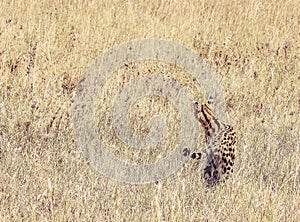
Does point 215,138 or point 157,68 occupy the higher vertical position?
point 215,138

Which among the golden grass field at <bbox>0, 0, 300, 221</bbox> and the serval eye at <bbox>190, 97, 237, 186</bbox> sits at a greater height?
the serval eye at <bbox>190, 97, 237, 186</bbox>

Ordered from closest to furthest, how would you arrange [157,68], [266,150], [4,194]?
[4,194] → [266,150] → [157,68]

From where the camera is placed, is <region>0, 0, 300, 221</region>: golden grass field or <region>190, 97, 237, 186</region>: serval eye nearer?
<region>0, 0, 300, 221</region>: golden grass field

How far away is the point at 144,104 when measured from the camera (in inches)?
176

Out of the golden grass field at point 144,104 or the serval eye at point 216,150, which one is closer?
the golden grass field at point 144,104

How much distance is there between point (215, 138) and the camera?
10.6 ft

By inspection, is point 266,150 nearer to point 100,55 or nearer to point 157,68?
point 157,68

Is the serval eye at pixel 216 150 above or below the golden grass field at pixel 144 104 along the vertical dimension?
above

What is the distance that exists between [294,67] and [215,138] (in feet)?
8.77

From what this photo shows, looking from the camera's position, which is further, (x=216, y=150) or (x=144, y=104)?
(x=144, y=104)

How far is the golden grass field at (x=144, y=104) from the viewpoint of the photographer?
2.74 meters

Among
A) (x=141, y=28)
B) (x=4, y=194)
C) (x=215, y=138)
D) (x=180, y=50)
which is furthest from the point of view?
(x=141, y=28)

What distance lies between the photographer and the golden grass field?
2742 mm

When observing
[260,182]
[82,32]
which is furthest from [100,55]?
[260,182]
